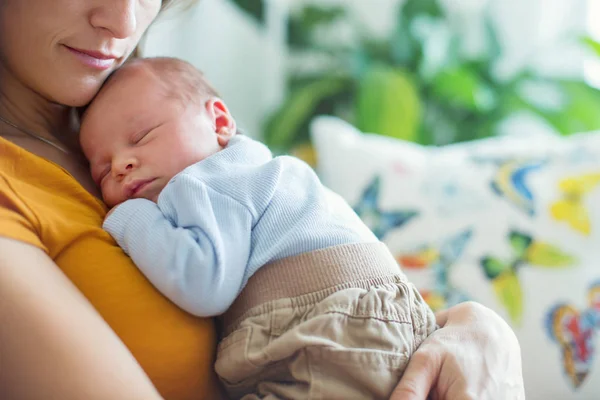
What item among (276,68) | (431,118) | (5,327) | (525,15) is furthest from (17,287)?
(525,15)

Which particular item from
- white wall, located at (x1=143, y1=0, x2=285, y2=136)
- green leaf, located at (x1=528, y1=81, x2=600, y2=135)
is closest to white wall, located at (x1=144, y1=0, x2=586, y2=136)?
white wall, located at (x1=143, y1=0, x2=285, y2=136)

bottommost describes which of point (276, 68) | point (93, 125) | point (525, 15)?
point (276, 68)

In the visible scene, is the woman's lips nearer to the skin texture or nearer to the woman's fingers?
the skin texture

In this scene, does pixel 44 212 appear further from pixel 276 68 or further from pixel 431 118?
pixel 276 68

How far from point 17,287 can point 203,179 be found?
0.26 metres

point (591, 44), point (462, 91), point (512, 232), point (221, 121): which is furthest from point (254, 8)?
point (221, 121)

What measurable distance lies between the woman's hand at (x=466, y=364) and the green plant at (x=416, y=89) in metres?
1.63

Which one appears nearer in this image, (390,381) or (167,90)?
(390,381)

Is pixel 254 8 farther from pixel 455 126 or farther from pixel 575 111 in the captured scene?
pixel 575 111

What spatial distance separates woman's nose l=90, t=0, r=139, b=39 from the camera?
952 mm

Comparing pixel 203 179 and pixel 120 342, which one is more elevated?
pixel 203 179

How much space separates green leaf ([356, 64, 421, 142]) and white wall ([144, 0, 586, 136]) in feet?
1.76

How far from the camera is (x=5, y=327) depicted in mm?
746

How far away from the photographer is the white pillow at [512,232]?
1.49m
